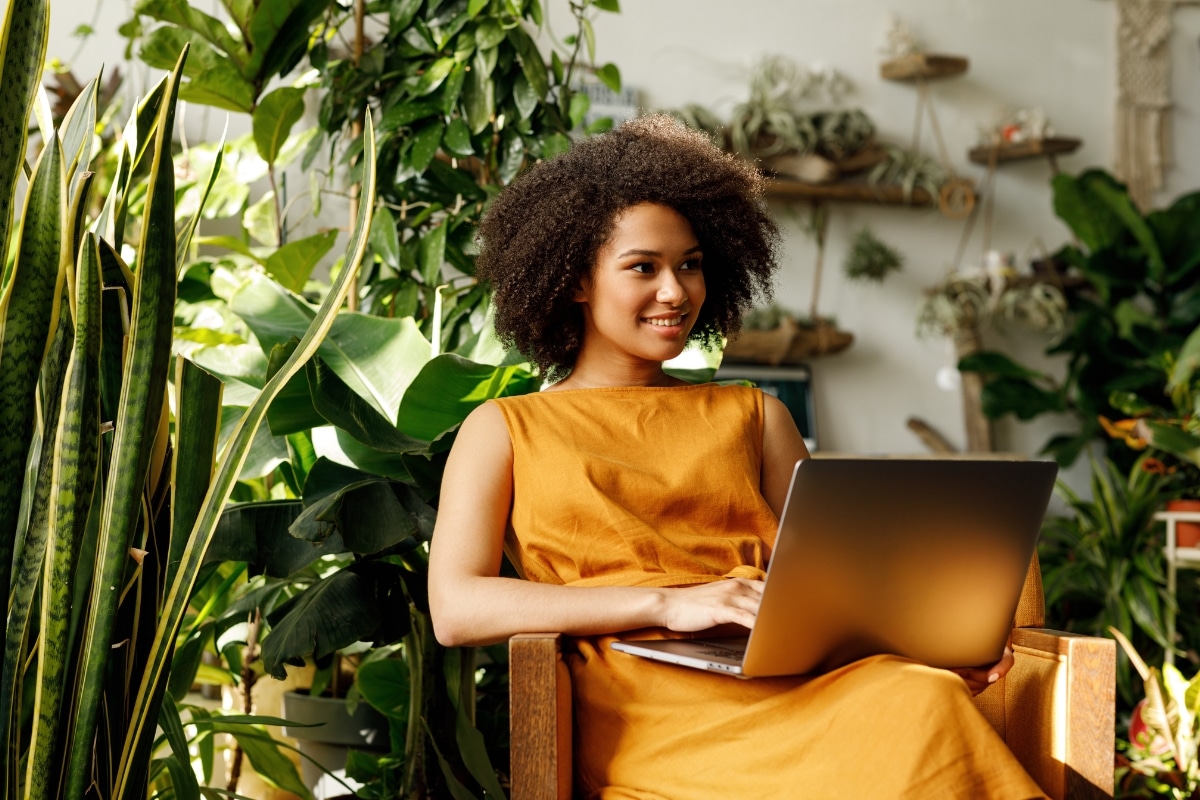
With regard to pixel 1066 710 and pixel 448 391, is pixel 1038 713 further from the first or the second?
pixel 448 391

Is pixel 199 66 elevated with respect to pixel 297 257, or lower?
elevated

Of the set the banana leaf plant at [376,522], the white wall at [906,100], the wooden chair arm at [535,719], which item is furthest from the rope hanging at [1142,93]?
the wooden chair arm at [535,719]

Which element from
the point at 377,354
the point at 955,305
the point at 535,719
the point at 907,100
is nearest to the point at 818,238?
the point at 955,305

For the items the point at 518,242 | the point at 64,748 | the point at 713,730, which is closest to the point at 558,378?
the point at 518,242

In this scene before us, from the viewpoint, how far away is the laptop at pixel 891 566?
105cm

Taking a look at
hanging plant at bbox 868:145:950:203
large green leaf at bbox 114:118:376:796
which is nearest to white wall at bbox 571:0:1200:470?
hanging plant at bbox 868:145:950:203

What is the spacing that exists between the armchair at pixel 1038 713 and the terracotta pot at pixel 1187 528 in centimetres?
265

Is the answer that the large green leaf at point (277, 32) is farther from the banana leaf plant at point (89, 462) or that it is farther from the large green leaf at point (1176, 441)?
the large green leaf at point (1176, 441)

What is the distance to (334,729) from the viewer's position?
7.18ft

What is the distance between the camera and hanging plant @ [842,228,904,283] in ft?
13.7

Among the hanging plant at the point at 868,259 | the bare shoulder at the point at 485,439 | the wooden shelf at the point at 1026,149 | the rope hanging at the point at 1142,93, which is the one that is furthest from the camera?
the rope hanging at the point at 1142,93

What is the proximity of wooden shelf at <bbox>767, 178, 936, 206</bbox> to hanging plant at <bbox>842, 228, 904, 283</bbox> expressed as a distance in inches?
5.2

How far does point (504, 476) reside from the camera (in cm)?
143

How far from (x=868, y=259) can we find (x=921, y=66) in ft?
2.42
